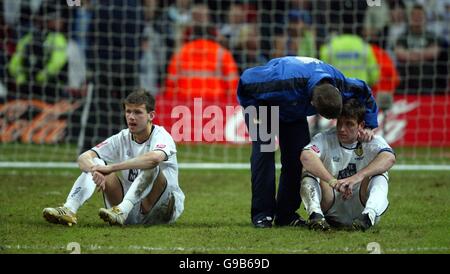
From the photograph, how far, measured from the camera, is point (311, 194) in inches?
311

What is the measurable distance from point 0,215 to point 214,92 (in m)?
7.33

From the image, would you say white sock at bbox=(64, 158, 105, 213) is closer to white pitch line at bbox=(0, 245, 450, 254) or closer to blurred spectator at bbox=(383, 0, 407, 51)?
white pitch line at bbox=(0, 245, 450, 254)

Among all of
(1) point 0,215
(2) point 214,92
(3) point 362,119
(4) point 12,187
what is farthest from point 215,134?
(3) point 362,119

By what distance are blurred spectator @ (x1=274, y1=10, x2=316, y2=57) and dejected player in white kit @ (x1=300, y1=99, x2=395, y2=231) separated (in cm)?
821

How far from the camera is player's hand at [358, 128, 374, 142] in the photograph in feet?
26.1

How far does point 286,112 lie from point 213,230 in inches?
46.7

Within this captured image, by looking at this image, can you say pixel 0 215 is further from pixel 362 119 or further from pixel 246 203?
pixel 362 119

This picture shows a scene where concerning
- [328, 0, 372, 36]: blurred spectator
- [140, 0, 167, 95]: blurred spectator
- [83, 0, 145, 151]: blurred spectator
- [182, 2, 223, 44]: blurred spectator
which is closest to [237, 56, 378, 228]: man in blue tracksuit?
[83, 0, 145, 151]: blurred spectator

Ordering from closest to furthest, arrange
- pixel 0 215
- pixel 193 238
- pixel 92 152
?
1. pixel 193 238
2. pixel 92 152
3. pixel 0 215

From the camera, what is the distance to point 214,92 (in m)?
16.0

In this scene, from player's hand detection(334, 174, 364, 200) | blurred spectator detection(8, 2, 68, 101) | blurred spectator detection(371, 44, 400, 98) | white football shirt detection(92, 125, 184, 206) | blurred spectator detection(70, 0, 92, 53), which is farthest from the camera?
blurred spectator detection(8, 2, 68, 101)

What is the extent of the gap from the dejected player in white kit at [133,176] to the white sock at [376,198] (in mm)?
1706

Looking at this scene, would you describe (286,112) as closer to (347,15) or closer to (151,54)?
(347,15)

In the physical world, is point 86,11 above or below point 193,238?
above
